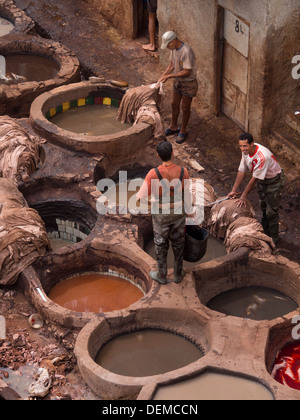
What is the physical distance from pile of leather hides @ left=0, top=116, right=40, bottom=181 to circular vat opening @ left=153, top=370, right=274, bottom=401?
4.15 meters

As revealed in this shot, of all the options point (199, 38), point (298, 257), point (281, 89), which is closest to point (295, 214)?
point (298, 257)

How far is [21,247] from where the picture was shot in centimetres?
968

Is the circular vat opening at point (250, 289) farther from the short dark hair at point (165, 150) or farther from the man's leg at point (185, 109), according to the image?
the man's leg at point (185, 109)

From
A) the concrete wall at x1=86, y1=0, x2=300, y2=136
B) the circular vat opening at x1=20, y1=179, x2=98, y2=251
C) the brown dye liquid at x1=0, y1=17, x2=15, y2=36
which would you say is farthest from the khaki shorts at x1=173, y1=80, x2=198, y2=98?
the brown dye liquid at x1=0, y1=17, x2=15, y2=36

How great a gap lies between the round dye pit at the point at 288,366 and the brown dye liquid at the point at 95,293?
1.87 meters

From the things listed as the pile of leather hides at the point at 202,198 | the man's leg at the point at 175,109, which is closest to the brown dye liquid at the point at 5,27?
the man's leg at the point at 175,109

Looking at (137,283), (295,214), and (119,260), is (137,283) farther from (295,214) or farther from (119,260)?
(295,214)

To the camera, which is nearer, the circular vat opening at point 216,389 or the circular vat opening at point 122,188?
the circular vat opening at point 216,389

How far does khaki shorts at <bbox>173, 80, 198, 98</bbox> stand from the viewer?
40.5ft

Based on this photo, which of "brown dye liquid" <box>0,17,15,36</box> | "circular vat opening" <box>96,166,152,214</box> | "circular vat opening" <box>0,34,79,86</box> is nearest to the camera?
"circular vat opening" <box>96,166,152,214</box>

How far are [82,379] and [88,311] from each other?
1.18 m

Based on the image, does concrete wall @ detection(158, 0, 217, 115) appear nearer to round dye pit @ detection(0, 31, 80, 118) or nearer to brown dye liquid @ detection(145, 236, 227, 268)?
round dye pit @ detection(0, 31, 80, 118)

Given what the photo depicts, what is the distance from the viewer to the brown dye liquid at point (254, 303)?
372 inches

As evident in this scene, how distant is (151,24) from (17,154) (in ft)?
16.6
